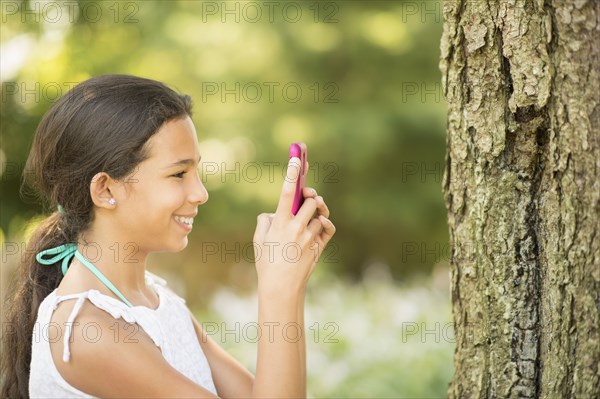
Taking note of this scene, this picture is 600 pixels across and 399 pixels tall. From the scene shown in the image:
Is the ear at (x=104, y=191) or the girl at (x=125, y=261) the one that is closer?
the girl at (x=125, y=261)

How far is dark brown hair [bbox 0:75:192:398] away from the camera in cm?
217

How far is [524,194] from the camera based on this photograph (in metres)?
2.00

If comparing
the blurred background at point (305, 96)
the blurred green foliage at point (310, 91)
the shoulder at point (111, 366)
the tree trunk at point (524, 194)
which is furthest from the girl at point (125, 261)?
the blurred green foliage at point (310, 91)

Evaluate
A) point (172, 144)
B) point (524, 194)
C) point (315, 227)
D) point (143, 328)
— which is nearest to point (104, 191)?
point (172, 144)

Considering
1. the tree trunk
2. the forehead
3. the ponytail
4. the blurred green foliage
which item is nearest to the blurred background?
the blurred green foliage

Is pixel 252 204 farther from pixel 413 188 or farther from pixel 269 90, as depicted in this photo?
pixel 413 188

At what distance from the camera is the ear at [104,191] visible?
2188 millimetres

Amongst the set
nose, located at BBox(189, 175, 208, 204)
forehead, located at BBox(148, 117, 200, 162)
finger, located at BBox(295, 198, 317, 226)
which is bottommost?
finger, located at BBox(295, 198, 317, 226)

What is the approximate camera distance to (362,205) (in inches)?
355

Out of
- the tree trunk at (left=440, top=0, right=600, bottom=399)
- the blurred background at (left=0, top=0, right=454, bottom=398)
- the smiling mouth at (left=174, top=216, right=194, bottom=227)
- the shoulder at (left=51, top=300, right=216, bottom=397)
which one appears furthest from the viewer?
the blurred background at (left=0, top=0, right=454, bottom=398)

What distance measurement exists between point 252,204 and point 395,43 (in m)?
2.47

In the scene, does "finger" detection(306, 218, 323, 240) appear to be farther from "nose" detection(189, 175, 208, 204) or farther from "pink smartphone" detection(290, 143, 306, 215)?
"nose" detection(189, 175, 208, 204)

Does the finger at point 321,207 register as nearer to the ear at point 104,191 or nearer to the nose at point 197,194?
the nose at point 197,194

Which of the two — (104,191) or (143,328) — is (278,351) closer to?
(143,328)
